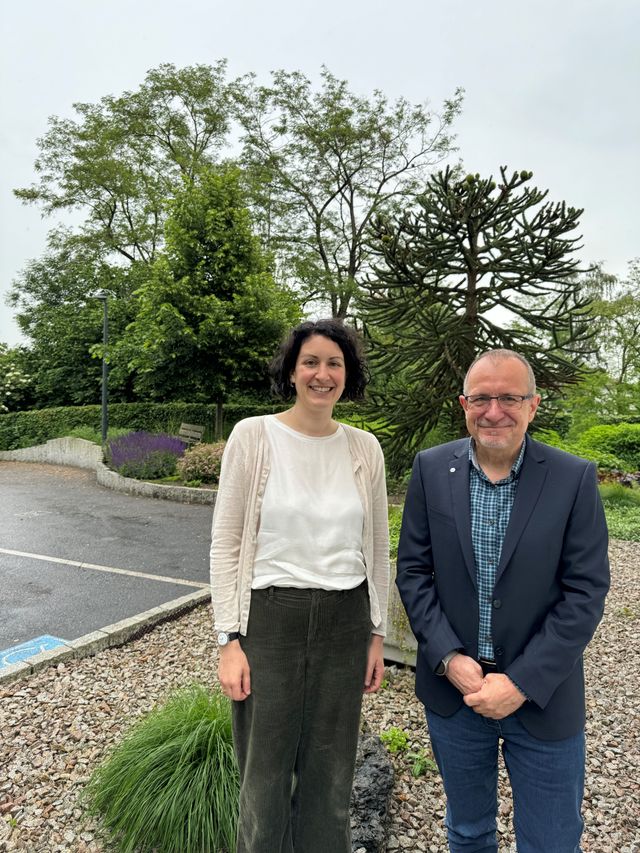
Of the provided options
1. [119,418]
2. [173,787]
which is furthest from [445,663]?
[119,418]

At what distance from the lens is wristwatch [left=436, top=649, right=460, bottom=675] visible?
1.77 metres

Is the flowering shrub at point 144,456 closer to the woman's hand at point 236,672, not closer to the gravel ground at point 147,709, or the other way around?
the gravel ground at point 147,709

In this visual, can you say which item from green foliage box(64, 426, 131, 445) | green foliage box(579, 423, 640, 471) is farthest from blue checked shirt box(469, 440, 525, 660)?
green foliage box(64, 426, 131, 445)

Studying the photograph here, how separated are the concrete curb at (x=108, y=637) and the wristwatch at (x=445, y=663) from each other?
3.42 m

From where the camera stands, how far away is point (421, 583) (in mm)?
1876

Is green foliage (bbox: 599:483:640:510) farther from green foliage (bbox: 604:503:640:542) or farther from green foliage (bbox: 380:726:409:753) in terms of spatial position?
green foliage (bbox: 380:726:409:753)

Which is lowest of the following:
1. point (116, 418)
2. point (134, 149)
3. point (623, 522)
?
point (623, 522)

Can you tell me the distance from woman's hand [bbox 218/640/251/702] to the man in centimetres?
59

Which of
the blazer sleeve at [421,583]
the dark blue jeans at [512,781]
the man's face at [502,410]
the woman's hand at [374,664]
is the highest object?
the man's face at [502,410]

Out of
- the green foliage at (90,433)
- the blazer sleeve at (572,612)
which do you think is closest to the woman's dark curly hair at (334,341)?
the blazer sleeve at (572,612)

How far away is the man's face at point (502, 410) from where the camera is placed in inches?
69.9

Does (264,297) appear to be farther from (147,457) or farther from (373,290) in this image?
(373,290)

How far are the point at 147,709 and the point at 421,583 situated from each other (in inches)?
99.8

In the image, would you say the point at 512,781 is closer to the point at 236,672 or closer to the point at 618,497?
the point at 236,672
